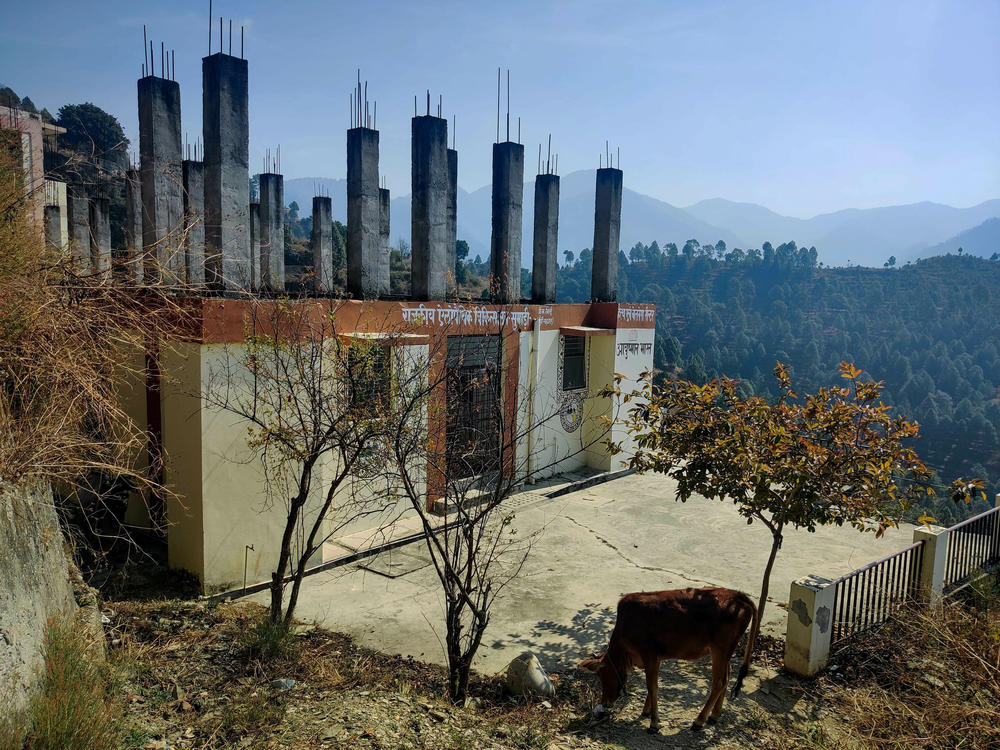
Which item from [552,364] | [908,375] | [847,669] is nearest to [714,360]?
[908,375]

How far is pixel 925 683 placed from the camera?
598 cm

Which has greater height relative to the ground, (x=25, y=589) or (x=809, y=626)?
(x=25, y=589)

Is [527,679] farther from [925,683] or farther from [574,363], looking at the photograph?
[574,363]

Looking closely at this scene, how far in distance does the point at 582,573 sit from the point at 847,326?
84.2 metres

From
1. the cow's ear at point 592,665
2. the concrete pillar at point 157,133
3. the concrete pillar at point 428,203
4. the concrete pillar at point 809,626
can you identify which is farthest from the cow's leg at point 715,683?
the concrete pillar at point 157,133

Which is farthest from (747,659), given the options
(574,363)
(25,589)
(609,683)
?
(574,363)

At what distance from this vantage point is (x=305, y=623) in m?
7.43

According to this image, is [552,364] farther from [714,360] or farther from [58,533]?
[714,360]

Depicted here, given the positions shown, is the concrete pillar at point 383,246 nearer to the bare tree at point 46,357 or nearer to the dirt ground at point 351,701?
the bare tree at point 46,357

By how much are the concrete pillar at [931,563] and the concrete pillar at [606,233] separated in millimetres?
10539

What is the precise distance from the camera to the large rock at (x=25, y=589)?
12.4 feet

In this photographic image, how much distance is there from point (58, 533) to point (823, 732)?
21.3 feet

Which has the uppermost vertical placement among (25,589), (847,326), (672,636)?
(847,326)

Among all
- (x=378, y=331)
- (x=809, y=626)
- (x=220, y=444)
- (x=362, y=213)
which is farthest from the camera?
(x=362, y=213)
